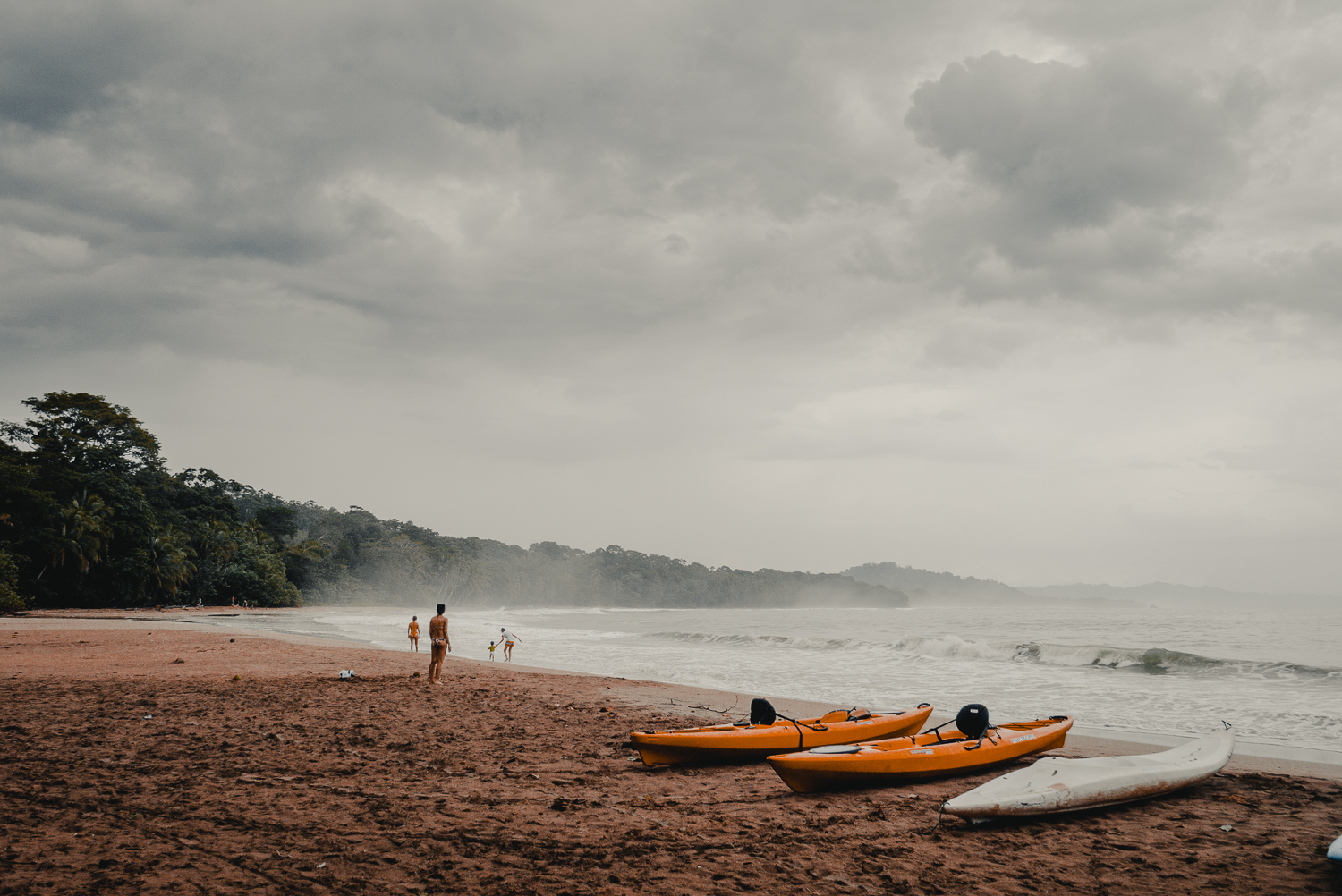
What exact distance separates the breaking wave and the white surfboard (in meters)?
14.5

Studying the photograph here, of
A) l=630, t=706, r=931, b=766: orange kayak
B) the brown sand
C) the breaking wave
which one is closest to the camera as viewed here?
the brown sand

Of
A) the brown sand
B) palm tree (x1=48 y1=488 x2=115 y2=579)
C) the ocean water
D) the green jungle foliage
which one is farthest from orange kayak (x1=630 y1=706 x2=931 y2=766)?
palm tree (x1=48 y1=488 x2=115 y2=579)

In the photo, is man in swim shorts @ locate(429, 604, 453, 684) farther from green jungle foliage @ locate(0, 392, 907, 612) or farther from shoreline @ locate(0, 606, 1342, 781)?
green jungle foliage @ locate(0, 392, 907, 612)

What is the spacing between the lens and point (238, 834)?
4492 mm

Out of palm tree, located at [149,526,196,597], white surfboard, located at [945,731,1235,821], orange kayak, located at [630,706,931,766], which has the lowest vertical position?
palm tree, located at [149,526,196,597]

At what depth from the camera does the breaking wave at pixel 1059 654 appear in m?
17.9

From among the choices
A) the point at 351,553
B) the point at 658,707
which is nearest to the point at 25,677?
the point at 658,707

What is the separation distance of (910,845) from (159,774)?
592 centimetres

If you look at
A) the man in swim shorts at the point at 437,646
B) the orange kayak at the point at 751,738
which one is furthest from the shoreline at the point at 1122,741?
the man in swim shorts at the point at 437,646

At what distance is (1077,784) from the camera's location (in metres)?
5.57

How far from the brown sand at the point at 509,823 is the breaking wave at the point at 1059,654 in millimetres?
14202

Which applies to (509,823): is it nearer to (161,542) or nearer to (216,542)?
(161,542)

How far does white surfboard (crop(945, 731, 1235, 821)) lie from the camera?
208 inches

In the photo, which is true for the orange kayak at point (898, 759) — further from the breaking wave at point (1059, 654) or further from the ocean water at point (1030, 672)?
the breaking wave at point (1059, 654)
